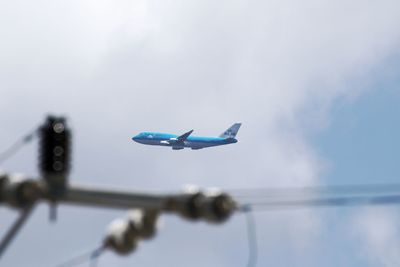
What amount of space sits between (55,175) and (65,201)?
1.14ft

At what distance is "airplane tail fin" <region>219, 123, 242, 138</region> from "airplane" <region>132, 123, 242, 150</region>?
20.3 ft

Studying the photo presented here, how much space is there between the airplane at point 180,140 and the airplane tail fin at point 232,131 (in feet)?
20.3

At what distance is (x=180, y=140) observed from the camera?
178 metres

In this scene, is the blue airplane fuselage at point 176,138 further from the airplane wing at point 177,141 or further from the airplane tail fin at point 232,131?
the airplane tail fin at point 232,131

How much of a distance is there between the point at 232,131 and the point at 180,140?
21729 mm

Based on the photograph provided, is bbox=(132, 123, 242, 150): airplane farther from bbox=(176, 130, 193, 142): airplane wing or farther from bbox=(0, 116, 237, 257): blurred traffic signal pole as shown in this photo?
bbox=(0, 116, 237, 257): blurred traffic signal pole

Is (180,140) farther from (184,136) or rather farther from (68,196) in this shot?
(68,196)

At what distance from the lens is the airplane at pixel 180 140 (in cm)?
17625

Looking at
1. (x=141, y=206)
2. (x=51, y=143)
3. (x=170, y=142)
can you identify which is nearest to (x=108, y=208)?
(x=141, y=206)

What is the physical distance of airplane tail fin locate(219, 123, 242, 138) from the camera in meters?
195

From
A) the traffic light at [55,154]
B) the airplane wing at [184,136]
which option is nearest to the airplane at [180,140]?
the airplane wing at [184,136]

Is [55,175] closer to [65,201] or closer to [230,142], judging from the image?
[65,201]

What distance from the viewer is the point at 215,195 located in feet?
32.3

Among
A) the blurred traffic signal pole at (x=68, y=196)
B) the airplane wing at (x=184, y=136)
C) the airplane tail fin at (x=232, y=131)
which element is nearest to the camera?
the blurred traffic signal pole at (x=68, y=196)
